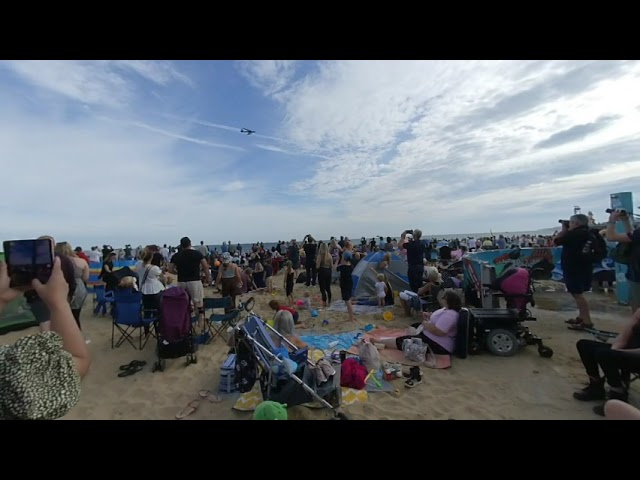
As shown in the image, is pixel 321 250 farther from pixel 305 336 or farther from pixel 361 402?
pixel 361 402

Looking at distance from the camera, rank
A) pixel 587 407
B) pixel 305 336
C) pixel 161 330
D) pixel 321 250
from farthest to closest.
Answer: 1. pixel 321 250
2. pixel 305 336
3. pixel 161 330
4. pixel 587 407

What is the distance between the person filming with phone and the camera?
1.01 meters

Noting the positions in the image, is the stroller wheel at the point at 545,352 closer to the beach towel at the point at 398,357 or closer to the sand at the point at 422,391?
the sand at the point at 422,391

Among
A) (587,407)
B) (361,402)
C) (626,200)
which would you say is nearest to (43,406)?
(361,402)

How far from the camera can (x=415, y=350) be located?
4254 millimetres

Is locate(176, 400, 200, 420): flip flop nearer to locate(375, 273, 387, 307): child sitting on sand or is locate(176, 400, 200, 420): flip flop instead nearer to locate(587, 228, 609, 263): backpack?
locate(375, 273, 387, 307): child sitting on sand

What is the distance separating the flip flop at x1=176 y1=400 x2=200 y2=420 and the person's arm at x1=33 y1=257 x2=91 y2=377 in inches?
93.7

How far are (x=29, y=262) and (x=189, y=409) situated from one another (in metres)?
2.70

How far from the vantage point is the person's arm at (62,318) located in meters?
1.15

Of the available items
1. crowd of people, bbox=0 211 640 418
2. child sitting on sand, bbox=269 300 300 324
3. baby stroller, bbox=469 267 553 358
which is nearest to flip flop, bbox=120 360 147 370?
crowd of people, bbox=0 211 640 418

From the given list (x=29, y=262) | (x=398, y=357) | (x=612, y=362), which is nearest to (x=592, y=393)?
(x=612, y=362)

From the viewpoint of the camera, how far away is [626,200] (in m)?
5.92
